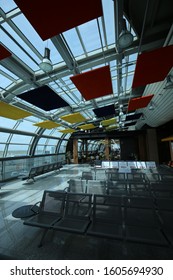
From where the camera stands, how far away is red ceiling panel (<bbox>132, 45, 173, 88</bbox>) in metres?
2.95

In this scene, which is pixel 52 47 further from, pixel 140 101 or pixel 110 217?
pixel 110 217

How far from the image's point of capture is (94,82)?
4062 millimetres

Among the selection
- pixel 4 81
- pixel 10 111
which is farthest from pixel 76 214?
pixel 4 81

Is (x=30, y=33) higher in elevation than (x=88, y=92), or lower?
higher

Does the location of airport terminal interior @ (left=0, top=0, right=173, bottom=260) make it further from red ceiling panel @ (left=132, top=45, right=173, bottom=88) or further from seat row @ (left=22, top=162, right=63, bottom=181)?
seat row @ (left=22, top=162, right=63, bottom=181)

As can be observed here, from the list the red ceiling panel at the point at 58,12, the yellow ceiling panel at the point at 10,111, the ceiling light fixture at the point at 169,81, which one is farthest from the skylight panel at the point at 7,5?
the ceiling light fixture at the point at 169,81

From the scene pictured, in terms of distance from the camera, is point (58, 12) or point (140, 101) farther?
point (140, 101)

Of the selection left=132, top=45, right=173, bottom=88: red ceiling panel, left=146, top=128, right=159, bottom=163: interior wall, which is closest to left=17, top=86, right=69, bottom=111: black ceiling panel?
left=132, top=45, right=173, bottom=88: red ceiling panel

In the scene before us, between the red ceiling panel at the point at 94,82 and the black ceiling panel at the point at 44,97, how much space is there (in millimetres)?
1132

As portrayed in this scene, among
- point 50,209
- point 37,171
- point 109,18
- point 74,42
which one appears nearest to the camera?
point 50,209

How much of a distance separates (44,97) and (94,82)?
2.06 m

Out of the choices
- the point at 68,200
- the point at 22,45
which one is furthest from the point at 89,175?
the point at 22,45

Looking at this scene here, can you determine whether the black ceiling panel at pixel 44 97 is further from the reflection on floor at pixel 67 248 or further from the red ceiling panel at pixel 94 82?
the reflection on floor at pixel 67 248
